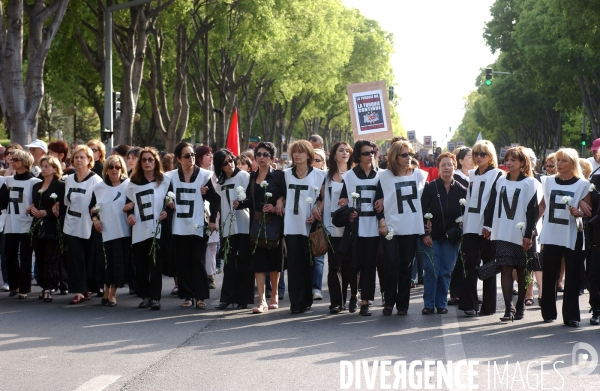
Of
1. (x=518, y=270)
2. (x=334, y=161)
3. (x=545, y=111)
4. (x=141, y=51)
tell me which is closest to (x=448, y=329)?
(x=518, y=270)

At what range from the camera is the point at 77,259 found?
12.5 m

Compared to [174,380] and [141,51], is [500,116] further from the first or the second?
[174,380]

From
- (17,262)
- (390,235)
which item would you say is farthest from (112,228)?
(390,235)

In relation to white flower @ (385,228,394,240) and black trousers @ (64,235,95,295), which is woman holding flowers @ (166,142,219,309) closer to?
black trousers @ (64,235,95,295)

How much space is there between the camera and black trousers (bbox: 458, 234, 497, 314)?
37.8 feet

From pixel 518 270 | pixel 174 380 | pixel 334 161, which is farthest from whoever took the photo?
pixel 334 161

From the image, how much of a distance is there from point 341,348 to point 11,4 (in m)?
12.7

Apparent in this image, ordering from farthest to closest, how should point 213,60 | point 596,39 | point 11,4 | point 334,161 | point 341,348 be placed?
point 213,60, point 596,39, point 11,4, point 334,161, point 341,348

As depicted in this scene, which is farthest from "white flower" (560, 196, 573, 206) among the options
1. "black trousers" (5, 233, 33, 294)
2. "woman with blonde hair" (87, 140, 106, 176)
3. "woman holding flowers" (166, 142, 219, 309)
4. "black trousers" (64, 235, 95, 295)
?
"black trousers" (5, 233, 33, 294)

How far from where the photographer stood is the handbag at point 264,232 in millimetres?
11695

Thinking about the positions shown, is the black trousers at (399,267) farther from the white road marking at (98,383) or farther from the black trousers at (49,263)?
the white road marking at (98,383)

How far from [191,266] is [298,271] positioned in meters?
1.26

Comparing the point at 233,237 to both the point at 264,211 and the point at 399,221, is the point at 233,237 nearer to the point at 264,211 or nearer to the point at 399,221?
the point at 264,211

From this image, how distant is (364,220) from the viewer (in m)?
11.5
